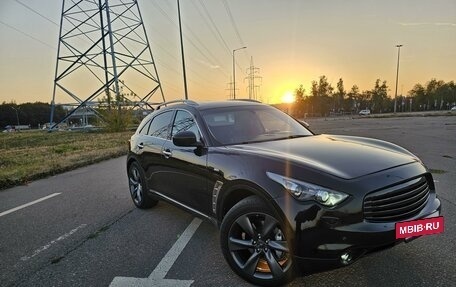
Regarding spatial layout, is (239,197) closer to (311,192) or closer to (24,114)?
(311,192)

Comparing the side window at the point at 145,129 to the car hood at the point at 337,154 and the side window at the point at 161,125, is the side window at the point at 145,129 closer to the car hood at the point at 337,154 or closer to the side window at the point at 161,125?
the side window at the point at 161,125

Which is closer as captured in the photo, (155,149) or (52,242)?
(52,242)

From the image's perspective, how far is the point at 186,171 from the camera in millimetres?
4020

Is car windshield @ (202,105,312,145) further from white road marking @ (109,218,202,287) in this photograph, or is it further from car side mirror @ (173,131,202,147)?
white road marking @ (109,218,202,287)

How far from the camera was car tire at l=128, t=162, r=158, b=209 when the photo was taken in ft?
17.6

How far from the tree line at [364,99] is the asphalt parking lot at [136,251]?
93729mm

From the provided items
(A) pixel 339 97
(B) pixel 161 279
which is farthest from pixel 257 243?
(A) pixel 339 97

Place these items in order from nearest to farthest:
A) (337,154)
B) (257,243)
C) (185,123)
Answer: (257,243) → (337,154) → (185,123)

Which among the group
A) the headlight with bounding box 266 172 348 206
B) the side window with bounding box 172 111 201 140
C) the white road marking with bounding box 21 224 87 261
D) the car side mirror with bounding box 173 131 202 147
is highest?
the side window with bounding box 172 111 201 140

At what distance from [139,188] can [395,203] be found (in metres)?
3.96

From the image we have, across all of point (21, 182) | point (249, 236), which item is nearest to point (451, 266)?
point (249, 236)

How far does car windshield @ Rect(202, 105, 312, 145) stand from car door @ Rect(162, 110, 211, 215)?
0.24m

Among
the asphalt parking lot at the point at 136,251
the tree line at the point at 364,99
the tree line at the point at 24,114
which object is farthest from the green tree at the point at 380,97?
the asphalt parking lot at the point at 136,251

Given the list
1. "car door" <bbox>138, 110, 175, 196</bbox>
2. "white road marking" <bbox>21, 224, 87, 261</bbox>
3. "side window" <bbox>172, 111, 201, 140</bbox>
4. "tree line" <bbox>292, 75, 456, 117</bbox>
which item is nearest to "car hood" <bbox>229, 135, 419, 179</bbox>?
"side window" <bbox>172, 111, 201, 140</bbox>
